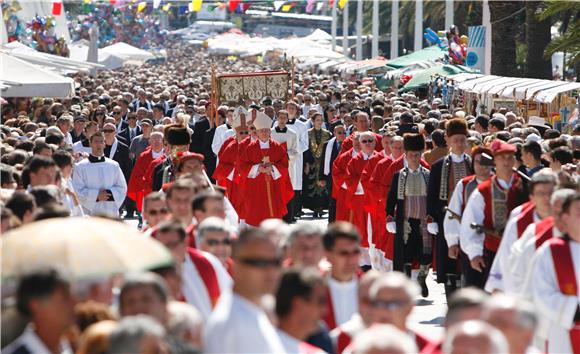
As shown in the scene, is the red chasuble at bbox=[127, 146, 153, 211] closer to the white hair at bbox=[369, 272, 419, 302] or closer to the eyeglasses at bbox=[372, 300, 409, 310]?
the white hair at bbox=[369, 272, 419, 302]

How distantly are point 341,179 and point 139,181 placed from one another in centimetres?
221

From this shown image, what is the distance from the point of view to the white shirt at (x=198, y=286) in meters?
7.91

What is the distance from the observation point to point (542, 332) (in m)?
9.15

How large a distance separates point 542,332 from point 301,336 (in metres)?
3.16

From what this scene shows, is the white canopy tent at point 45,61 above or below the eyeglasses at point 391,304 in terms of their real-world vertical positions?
below

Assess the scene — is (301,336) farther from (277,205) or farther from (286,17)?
(286,17)

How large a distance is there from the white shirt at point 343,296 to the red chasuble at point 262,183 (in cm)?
978

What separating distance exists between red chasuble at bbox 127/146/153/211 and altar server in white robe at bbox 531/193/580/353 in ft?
26.3

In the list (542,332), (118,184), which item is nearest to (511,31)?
(118,184)

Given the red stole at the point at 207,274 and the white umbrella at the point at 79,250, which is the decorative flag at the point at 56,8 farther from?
the white umbrella at the point at 79,250

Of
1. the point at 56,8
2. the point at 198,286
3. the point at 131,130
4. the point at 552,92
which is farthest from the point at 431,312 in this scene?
the point at 56,8

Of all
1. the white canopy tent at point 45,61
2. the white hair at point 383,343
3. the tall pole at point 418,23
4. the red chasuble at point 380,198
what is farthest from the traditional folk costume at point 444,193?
the tall pole at point 418,23

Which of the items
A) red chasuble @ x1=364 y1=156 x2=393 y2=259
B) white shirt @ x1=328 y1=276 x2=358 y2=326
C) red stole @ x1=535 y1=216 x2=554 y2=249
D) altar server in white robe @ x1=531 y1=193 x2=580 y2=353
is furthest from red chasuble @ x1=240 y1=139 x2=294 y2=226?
white shirt @ x1=328 y1=276 x2=358 y2=326

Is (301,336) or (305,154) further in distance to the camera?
(305,154)
